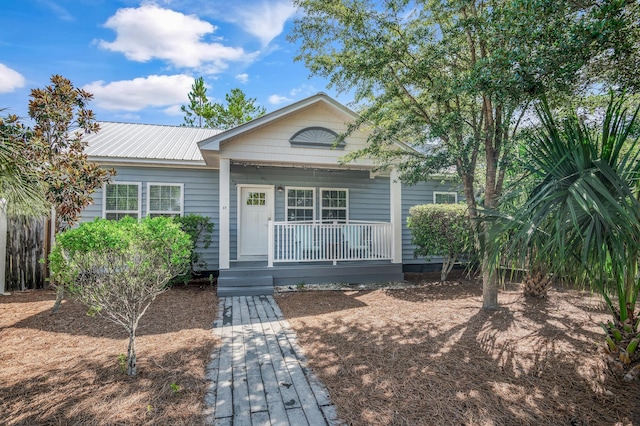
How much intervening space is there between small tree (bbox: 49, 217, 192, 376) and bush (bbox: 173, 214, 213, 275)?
4.42 m

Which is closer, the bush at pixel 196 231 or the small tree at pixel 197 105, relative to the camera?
the bush at pixel 196 231

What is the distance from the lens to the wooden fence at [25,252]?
7301 mm

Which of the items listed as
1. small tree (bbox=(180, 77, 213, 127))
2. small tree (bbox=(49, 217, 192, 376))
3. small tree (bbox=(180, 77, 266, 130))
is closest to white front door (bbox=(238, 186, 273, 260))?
small tree (bbox=(49, 217, 192, 376))

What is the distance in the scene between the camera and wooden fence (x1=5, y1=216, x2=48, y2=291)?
7.30 m

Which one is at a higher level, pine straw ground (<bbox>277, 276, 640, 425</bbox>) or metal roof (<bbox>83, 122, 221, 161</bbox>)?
metal roof (<bbox>83, 122, 221, 161</bbox>)

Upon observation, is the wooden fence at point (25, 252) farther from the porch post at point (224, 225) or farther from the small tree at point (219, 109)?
the small tree at point (219, 109)

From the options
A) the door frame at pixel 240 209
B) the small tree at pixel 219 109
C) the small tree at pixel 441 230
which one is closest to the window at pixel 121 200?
the door frame at pixel 240 209

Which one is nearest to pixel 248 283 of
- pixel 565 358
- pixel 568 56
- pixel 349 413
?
pixel 349 413

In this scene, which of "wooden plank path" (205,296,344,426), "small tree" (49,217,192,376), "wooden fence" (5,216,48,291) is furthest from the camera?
"wooden fence" (5,216,48,291)

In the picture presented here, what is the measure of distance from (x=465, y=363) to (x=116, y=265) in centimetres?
387

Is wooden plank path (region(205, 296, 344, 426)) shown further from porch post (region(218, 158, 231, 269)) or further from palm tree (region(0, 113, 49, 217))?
porch post (region(218, 158, 231, 269))

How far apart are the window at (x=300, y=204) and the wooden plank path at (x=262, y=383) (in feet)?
17.0

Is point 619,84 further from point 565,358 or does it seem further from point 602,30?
point 565,358

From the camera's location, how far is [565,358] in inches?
142
